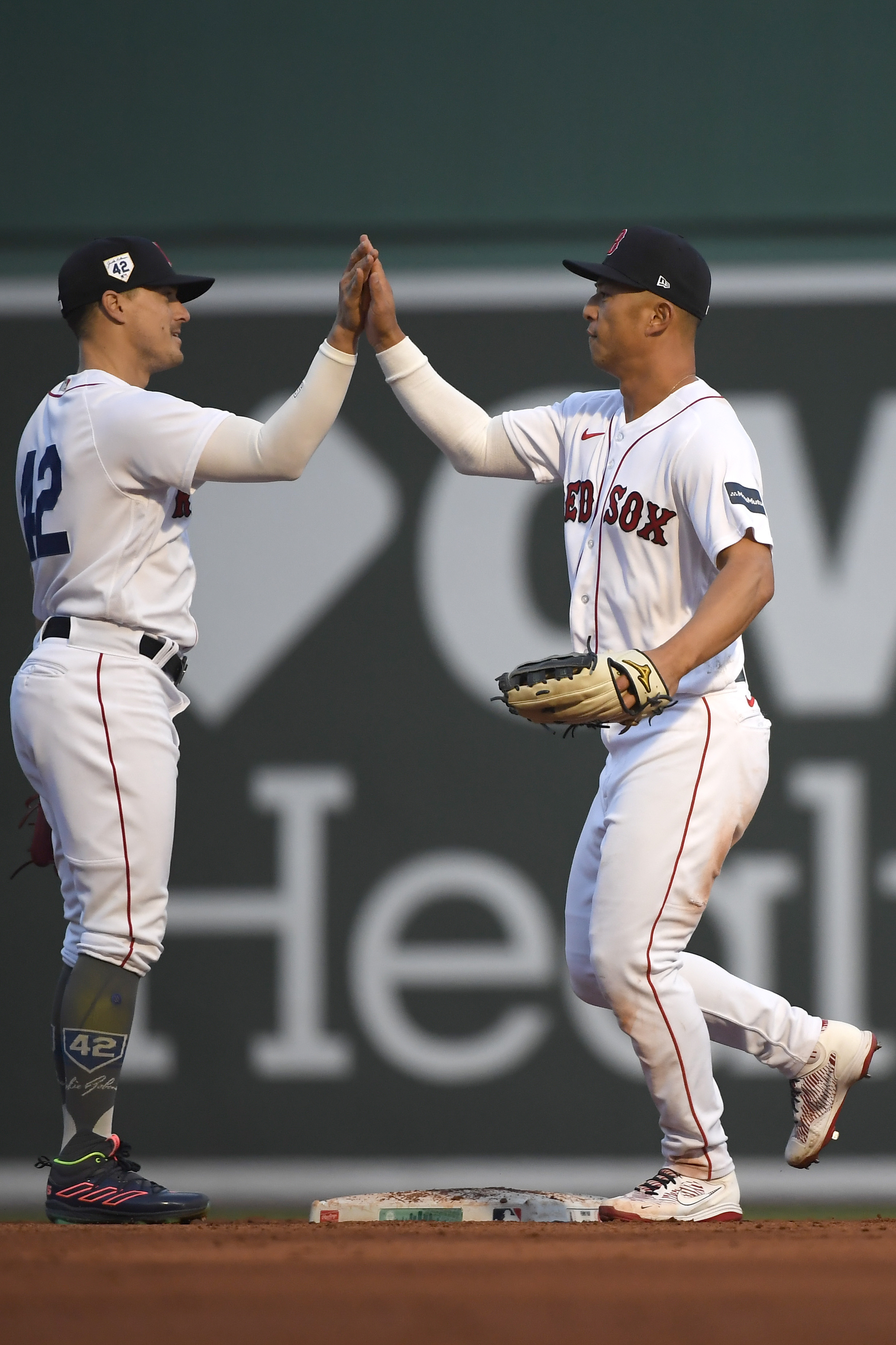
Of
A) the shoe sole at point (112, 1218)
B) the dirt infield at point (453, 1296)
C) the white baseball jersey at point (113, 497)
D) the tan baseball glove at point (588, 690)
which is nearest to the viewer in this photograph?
the dirt infield at point (453, 1296)

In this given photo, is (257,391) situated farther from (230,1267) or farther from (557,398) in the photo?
(230,1267)

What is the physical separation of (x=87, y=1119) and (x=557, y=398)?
2602 mm

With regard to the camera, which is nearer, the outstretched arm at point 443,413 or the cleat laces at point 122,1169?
the cleat laces at point 122,1169

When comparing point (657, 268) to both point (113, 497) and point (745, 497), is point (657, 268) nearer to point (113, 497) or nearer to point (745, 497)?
point (745, 497)

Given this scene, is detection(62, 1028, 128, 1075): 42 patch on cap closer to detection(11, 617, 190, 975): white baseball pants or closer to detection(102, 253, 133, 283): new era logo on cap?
detection(11, 617, 190, 975): white baseball pants

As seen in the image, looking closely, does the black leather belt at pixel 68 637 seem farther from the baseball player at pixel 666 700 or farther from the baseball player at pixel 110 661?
the baseball player at pixel 666 700

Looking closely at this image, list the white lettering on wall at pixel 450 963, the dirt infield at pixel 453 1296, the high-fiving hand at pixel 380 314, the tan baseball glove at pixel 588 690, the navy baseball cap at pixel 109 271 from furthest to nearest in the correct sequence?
the white lettering on wall at pixel 450 963, the high-fiving hand at pixel 380 314, the navy baseball cap at pixel 109 271, the tan baseball glove at pixel 588 690, the dirt infield at pixel 453 1296

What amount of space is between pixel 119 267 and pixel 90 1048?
142cm

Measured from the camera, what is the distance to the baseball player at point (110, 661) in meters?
2.59

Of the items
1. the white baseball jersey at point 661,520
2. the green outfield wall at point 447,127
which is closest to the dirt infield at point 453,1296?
the white baseball jersey at point 661,520

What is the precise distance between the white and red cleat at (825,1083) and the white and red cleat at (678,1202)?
253mm

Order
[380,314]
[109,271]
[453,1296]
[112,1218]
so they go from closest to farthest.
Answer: [453,1296] → [112,1218] → [109,271] → [380,314]

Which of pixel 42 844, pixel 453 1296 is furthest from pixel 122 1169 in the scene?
pixel 453 1296

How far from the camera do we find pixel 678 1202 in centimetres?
259
